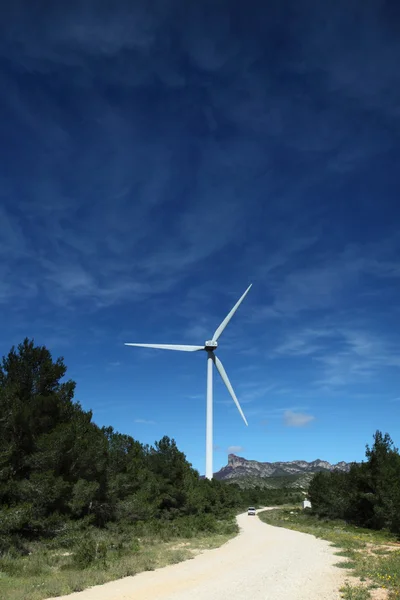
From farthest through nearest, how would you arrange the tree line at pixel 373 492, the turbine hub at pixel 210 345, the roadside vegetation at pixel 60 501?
the turbine hub at pixel 210 345
the tree line at pixel 373 492
the roadside vegetation at pixel 60 501

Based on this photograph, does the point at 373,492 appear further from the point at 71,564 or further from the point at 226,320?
the point at 71,564

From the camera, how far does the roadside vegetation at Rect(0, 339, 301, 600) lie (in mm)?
21781

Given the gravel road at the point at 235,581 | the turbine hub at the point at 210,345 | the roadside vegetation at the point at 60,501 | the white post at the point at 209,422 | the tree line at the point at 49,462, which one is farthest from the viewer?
the turbine hub at the point at 210,345

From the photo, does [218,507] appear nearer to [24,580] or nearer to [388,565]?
[388,565]

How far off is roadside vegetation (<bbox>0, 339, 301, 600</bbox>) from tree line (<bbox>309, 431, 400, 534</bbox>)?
23.8 m

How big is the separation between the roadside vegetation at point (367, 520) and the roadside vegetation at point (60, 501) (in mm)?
10836

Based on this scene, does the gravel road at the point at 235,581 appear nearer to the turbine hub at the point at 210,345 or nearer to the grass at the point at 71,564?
the grass at the point at 71,564

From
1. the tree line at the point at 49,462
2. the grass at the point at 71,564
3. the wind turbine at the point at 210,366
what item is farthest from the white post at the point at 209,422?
the grass at the point at 71,564

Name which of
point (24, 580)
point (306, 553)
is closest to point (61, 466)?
point (24, 580)

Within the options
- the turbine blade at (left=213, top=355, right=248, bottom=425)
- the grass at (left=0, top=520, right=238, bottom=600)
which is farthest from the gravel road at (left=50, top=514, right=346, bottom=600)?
the turbine blade at (left=213, top=355, right=248, bottom=425)

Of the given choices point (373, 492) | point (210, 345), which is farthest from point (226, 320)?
point (373, 492)

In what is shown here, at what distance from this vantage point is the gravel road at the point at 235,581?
16938mm

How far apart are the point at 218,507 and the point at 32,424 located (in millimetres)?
65173

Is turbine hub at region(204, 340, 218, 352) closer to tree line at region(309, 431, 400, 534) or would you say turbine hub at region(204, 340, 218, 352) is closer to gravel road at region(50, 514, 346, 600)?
tree line at region(309, 431, 400, 534)
